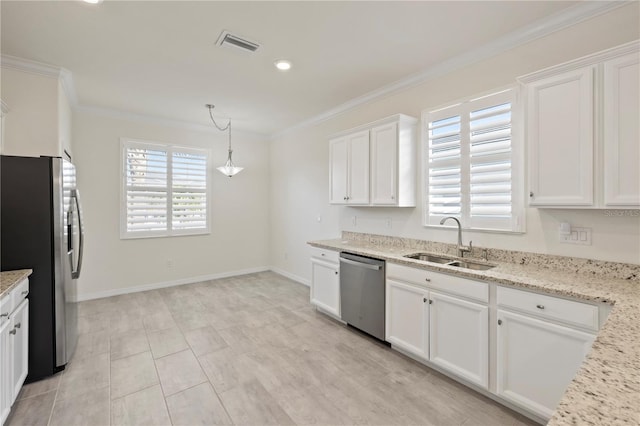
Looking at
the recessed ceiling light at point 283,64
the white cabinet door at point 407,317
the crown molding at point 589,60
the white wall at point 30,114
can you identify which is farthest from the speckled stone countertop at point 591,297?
the white wall at point 30,114

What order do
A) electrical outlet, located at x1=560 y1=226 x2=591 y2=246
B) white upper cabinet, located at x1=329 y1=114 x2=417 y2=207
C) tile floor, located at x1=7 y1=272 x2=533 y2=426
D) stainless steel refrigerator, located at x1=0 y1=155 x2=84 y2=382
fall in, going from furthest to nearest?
white upper cabinet, located at x1=329 y1=114 x2=417 y2=207
stainless steel refrigerator, located at x1=0 y1=155 x2=84 y2=382
electrical outlet, located at x1=560 y1=226 x2=591 y2=246
tile floor, located at x1=7 y1=272 x2=533 y2=426

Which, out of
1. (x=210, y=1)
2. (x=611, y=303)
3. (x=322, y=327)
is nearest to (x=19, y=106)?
(x=210, y=1)

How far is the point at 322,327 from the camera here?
11.3 ft

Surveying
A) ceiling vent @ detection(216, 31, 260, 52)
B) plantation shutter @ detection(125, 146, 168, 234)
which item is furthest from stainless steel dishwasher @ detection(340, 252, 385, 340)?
plantation shutter @ detection(125, 146, 168, 234)

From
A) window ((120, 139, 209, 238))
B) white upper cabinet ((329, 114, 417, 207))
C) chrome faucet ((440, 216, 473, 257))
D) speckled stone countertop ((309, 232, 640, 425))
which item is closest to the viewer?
speckled stone countertop ((309, 232, 640, 425))

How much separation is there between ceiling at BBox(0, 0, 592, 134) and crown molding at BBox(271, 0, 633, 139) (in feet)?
0.18

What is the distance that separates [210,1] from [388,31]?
1365 millimetres

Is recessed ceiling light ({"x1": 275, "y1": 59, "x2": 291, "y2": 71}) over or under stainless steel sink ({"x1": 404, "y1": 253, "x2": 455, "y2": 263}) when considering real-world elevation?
over

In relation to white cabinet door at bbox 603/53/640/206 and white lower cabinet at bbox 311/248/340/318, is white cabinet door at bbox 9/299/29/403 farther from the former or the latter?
white cabinet door at bbox 603/53/640/206

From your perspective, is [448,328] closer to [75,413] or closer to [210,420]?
[210,420]

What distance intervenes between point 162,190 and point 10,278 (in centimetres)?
299

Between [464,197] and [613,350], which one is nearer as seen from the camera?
[613,350]

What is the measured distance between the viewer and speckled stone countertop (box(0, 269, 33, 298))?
189 centimetres

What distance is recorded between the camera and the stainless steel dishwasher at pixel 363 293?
2975 mm
